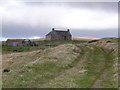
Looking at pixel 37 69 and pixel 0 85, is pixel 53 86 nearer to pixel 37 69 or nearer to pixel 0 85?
pixel 0 85

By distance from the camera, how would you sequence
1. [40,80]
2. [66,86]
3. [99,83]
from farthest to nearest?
[40,80], [99,83], [66,86]

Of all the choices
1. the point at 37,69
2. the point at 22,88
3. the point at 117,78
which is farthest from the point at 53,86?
the point at 37,69

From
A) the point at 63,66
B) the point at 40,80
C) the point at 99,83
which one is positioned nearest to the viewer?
the point at 99,83

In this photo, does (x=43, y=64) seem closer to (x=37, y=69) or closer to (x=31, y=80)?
(x=37, y=69)

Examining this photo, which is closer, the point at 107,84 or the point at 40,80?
the point at 107,84

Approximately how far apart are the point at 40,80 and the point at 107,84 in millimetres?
9001

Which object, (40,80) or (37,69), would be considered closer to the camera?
(40,80)

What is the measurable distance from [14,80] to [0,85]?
2.96m

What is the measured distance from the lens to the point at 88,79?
34.3 m

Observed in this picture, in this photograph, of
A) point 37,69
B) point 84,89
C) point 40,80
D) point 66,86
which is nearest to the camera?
point 84,89

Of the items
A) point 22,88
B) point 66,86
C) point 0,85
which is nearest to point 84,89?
point 66,86

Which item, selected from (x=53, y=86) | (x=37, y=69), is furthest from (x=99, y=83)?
(x=37, y=69)

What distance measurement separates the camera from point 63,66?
159ft

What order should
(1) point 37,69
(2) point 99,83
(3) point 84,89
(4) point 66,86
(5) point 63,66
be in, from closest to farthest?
(3) point 84,89
(4) point 66,86
(2) point 99,83
(1) point 37,69
(5) point 63,66
